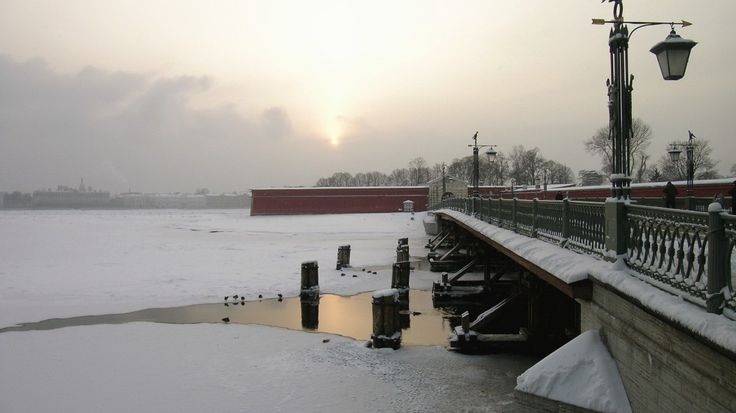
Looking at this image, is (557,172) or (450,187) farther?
(557,172)

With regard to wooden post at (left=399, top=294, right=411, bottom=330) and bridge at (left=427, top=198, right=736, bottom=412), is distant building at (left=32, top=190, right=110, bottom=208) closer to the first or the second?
wooden post at (left=399, top=294, right=411, bottom=330)

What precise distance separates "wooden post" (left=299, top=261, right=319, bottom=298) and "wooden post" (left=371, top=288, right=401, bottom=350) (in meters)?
6.05

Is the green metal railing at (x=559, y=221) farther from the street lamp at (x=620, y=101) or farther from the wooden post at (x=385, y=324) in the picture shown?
the wooden post at (x=385, y=324)

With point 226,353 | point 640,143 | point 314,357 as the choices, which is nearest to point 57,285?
point 226,353

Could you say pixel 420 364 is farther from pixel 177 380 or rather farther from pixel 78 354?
pixel 78 354

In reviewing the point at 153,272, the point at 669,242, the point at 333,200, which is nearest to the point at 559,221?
the point at 669,242

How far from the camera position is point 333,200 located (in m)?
74.8

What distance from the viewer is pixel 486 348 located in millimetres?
11375

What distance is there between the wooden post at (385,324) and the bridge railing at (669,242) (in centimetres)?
388

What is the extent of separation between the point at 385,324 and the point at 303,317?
14.1 feet

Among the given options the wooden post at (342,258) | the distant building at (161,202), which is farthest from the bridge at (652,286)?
the distant building at (161,202)

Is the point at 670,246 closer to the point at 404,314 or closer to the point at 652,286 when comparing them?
the point at 652,286

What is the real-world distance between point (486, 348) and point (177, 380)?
20.8ft

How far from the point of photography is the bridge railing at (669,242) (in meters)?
3.87
